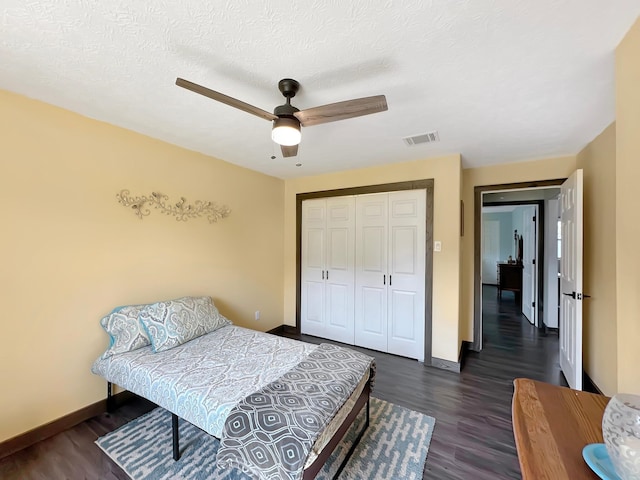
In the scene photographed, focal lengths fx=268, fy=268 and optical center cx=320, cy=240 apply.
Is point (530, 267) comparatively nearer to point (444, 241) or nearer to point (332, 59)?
point (444, 241)

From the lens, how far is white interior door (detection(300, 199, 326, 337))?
3975 mm

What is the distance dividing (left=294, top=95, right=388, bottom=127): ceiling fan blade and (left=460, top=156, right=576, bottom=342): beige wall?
254cm

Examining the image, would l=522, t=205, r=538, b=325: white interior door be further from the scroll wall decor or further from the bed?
the scroll wall decor

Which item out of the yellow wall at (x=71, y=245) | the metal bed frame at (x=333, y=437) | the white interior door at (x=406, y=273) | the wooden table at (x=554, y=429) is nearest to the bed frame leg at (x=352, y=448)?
the metal bed frame at (x=333, y=437)

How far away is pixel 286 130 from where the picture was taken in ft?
5.28

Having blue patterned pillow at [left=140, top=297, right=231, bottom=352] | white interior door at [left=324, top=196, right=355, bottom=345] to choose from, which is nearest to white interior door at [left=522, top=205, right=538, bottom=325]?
white interior door at [left=324, top=196, right=355, bottom=345]

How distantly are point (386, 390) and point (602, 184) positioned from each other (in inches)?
107

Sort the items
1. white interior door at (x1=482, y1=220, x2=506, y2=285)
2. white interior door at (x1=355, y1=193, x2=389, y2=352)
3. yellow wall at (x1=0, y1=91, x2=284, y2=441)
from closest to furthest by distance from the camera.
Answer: yellow wall at (x1=0, y1=91, x2=284, y2=441)
white interior door at (x1=355, y1=193, x2=389, y2=352)
white interior door at (x1=482, y1=220, x2=506, y2=285)

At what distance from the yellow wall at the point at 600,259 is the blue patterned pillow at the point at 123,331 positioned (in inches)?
147

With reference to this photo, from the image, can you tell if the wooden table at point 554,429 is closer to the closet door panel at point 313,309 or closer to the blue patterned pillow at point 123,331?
the blue patterned pillow at point 123,331

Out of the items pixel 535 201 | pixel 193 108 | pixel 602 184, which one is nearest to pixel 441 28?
pixel 193 108

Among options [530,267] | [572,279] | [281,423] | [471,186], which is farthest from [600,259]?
[281,423]

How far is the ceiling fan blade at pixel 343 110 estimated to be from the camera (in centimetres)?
144

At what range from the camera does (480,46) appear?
4.46 feet
